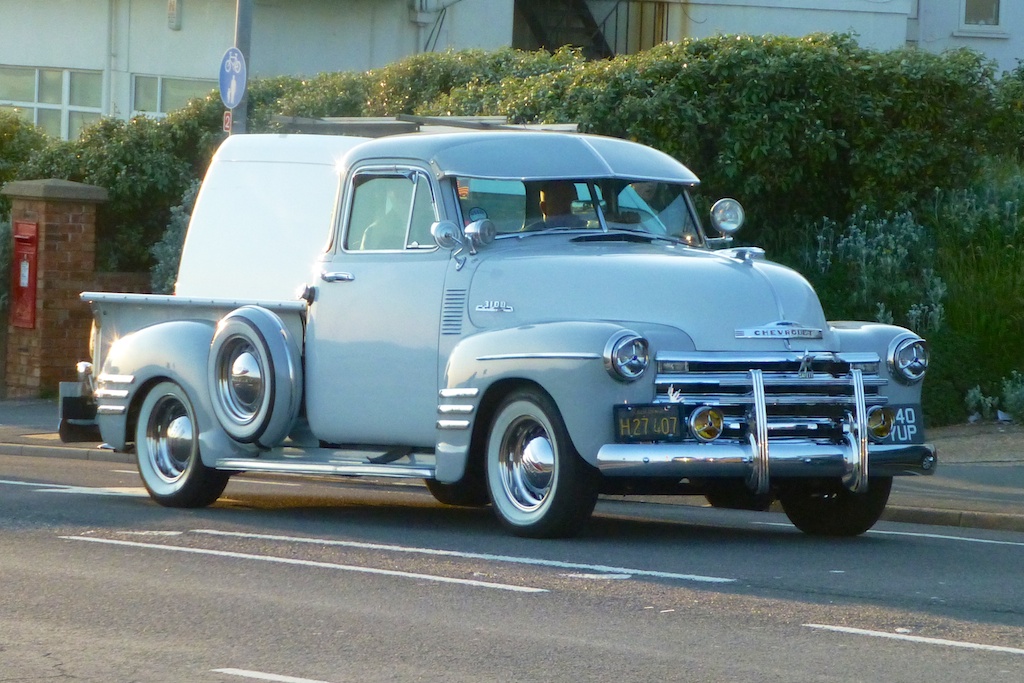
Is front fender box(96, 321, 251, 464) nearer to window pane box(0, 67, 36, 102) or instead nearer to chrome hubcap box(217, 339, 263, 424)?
chrome hubcap box(217, 339, 263, 424)

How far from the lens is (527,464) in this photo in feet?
30.0

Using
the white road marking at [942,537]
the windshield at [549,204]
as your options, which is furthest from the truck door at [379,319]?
the white road marking at [942,537]

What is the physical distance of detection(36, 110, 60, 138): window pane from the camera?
96.3 ft

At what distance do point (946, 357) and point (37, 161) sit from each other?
12.3m

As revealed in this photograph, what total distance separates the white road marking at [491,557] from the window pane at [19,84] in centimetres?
2139

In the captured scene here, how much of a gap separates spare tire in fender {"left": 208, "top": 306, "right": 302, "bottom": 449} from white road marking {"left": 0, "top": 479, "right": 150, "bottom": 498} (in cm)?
170

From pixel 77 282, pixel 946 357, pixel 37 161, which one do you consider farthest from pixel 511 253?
pixel 37 161

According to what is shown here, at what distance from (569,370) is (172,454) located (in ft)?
11.7

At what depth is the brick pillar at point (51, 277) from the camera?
787 inches

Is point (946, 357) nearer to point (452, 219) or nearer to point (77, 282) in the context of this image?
point (452, 219)

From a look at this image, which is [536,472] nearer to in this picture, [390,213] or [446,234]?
[446,234]

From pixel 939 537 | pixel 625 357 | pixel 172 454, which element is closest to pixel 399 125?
pixel 172 454

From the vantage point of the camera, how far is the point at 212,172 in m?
12.2

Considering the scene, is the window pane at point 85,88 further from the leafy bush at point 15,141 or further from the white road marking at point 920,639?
the white road marking at point 920,639
